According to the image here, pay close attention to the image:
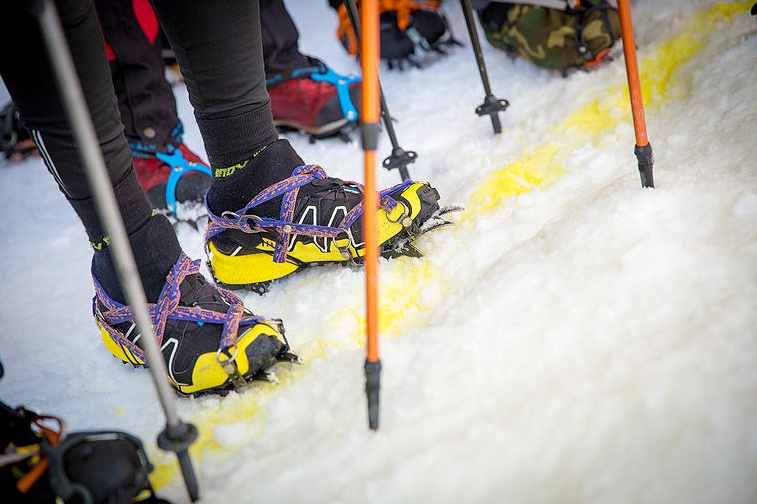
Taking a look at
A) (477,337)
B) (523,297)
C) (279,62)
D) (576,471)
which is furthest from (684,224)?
(279,62)

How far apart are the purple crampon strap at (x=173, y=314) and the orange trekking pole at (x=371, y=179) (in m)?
0.35

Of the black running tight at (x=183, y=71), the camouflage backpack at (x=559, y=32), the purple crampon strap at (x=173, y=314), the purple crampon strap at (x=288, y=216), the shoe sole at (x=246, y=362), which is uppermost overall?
the black running tight at (x=183, y=71)

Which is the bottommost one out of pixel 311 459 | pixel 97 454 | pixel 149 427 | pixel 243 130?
pixel 149 427

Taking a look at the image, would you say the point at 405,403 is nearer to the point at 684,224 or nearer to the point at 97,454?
the point at 97,454

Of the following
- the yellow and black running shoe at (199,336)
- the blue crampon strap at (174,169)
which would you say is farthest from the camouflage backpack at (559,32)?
the yellow and black running shoe at (199,336)

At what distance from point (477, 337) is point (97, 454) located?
624 mm

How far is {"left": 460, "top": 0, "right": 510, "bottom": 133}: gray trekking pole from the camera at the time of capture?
175cm

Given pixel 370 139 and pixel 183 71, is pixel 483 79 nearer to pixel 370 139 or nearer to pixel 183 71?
pixel 183 71

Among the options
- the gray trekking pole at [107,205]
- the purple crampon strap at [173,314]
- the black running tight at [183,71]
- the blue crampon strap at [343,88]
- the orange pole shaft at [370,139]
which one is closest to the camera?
the gray trekking pole at [107,205]

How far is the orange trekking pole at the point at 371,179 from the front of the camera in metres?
0.81

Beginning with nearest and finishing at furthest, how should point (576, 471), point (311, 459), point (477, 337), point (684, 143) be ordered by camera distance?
point (576, 471) < point (311, 459) < point (477, 337) < point (684, 143)

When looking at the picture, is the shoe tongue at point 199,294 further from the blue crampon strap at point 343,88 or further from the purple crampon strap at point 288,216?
the blue crampon strap at point 343,88

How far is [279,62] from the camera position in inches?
84.9

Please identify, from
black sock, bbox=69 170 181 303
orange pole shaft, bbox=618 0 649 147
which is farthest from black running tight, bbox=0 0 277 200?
orange pole shaft, bbox=618 0 649 147
